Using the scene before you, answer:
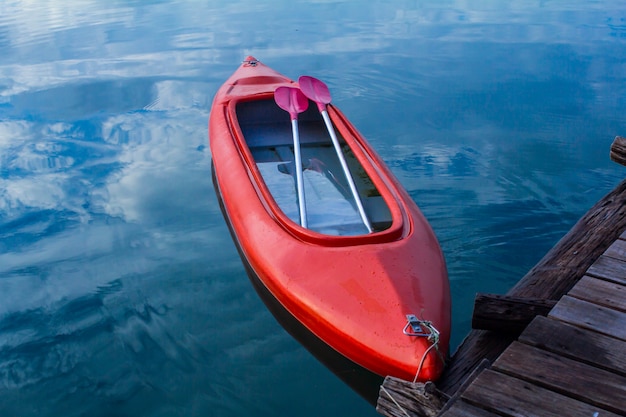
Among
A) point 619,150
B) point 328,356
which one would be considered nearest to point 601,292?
point 328,356

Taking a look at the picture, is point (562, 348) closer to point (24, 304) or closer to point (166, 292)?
point (166, 292)

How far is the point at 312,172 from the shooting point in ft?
14.0

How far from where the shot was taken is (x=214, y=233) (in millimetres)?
4070

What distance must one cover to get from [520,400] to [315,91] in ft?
10.7

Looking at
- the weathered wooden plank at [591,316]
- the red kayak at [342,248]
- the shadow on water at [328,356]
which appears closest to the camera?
the weathered wooden plank at [591,316]

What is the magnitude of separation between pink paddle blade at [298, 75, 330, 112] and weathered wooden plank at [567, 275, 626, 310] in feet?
8.35

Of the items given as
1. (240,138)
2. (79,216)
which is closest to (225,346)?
(240,138)

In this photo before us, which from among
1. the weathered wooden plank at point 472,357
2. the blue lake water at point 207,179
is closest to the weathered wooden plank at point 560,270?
the weathered wooden plank at point 472,357

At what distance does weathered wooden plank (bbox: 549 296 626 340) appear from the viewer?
2.04m

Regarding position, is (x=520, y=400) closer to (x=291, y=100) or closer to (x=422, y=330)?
(x=422, y=330)

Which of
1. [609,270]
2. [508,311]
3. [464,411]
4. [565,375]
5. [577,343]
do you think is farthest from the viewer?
[609,270]

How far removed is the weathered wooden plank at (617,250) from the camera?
2.47 meters

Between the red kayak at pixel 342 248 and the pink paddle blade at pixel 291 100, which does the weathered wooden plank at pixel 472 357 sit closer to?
the red kayak at pixel 342 248

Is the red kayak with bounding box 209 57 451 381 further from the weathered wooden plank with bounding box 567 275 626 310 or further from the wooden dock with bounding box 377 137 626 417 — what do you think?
the weathered wooden plank with bounding box 567 275 626 310
